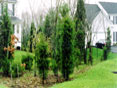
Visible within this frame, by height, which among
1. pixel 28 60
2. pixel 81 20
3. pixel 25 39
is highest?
pixel 81 20

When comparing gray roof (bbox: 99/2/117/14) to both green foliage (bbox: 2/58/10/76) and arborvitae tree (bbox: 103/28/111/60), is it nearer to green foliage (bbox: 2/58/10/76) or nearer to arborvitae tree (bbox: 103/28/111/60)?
arborvitae tree (bbox: 103/28/111/60)

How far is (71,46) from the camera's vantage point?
33.7 feet

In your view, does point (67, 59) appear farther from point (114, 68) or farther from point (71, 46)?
point (114, 68)

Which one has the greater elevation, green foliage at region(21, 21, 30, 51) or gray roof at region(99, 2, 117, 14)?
gray roof at region(99, 2, 117, 14)

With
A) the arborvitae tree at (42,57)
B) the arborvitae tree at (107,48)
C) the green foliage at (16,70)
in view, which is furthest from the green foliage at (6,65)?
the arborvitae tree at (107,48)

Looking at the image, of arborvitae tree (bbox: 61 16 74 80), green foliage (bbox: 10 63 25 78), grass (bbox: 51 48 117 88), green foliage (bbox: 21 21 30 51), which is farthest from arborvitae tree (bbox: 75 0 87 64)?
green foliage (bbox: 21 21 30 51)

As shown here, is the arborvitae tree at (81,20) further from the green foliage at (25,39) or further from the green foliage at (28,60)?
the green foliage at (25,39)

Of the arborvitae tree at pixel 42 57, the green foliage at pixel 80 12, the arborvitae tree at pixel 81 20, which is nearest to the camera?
the arborvitae tree at pixel 42 57

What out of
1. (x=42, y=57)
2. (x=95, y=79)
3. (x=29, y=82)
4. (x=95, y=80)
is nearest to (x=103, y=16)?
(x=95, y=79)

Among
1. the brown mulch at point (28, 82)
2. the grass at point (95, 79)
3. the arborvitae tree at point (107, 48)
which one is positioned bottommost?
the brown mulch at point (28, 82)

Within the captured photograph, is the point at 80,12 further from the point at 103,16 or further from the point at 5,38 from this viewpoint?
the point at 5,38

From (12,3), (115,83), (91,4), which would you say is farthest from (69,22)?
(12,3)

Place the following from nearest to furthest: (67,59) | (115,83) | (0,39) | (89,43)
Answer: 1. (115,83)
2. (67,59)
3. (0,39)
4. (89,43)

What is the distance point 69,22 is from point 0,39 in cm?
448
